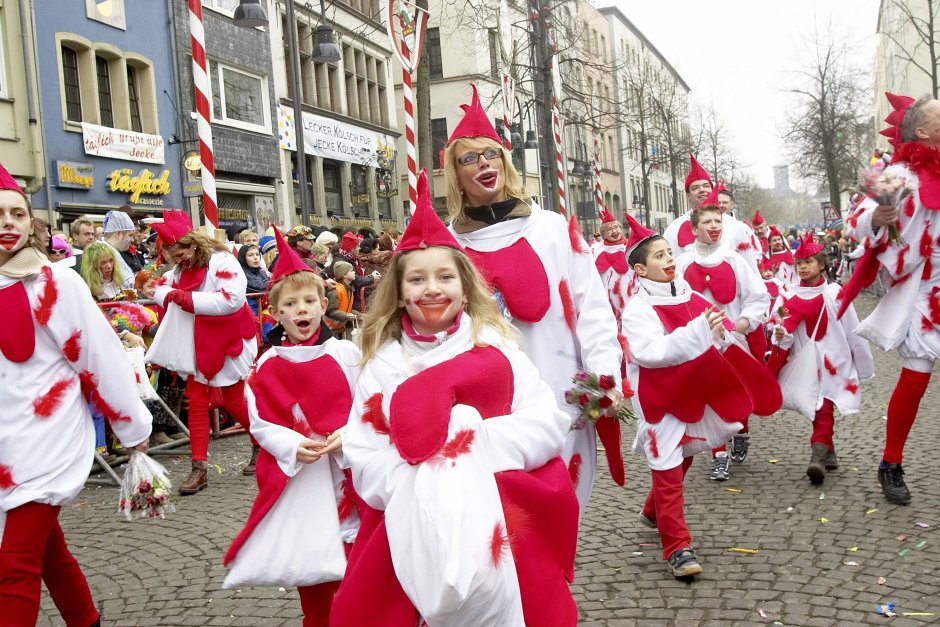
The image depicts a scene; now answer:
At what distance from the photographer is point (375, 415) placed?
286cm

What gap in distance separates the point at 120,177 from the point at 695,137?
121 ft

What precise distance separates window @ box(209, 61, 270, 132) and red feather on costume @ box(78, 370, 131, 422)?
818 inches

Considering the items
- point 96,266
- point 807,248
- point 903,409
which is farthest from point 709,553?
point 96,266

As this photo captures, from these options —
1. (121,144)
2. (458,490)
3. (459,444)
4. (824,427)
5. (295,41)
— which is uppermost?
(295,41)

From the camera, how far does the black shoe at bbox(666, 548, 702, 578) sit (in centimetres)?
443

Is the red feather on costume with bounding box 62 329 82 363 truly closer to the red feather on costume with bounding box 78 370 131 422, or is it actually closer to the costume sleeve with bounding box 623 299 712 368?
the red feather on costume with bounding box 78 370 131 422

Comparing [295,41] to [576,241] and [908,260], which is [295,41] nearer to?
[908,260]

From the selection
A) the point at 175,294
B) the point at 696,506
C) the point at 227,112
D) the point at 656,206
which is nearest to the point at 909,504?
the point at 696,506

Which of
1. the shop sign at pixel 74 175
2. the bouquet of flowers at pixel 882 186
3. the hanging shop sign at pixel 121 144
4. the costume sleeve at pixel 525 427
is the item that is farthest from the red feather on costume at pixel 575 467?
the hanging shop sign at pixel 121 144

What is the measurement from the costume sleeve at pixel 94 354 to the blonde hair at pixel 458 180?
148 cm

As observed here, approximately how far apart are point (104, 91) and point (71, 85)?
4.04 feet

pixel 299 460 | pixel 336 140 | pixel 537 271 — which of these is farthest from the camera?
pixel 336 140

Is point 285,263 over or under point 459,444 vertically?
over

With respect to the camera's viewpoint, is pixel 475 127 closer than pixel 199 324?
Yes
